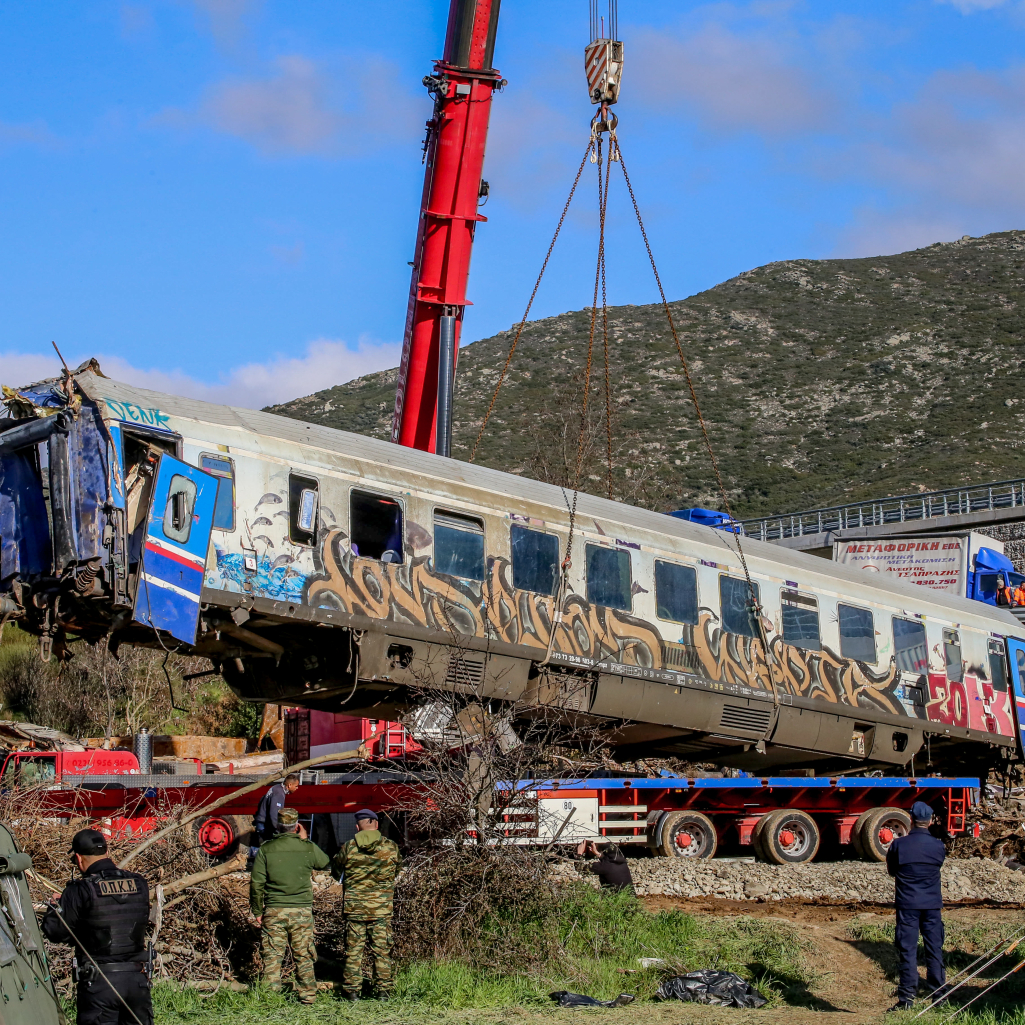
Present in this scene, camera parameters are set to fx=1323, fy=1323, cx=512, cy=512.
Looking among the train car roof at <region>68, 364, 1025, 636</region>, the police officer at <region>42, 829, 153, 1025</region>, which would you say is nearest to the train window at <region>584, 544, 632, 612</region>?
the train car roof at <region>68, 364, 1025, 636</region>

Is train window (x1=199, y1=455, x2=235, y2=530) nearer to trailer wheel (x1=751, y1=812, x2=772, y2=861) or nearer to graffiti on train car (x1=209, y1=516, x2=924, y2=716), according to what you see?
graffiti on train car (x1=209, y1=516, x2=924, y2=716)

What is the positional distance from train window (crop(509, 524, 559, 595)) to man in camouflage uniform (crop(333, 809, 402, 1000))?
15.0 feet

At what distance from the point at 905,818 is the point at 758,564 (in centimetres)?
436

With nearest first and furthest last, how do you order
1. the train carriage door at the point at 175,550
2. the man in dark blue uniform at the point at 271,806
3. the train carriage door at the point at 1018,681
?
the train carriage door at the point at 175,550 → the man in dark blue uniform at the point at 271,806 → the train carriage door at the point at 1018,681

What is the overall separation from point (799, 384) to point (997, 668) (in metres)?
61.2

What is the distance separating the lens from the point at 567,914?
35.5 feet

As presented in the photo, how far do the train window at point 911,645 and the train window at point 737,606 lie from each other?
117 inches

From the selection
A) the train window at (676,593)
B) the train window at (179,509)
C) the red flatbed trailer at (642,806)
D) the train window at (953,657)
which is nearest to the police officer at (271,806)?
the red flatbed trailer at (642,806)

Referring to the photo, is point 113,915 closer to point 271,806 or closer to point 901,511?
point 271,806

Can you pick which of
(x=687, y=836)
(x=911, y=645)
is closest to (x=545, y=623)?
(x=687, y=836)

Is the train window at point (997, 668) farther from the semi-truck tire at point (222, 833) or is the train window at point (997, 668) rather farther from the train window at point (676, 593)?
the semi-truck tire at point (222, 833)

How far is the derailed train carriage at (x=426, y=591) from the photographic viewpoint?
38.3ft

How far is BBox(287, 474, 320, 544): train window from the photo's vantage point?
12570mm

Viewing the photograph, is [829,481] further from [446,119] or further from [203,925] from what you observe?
[203,925]
